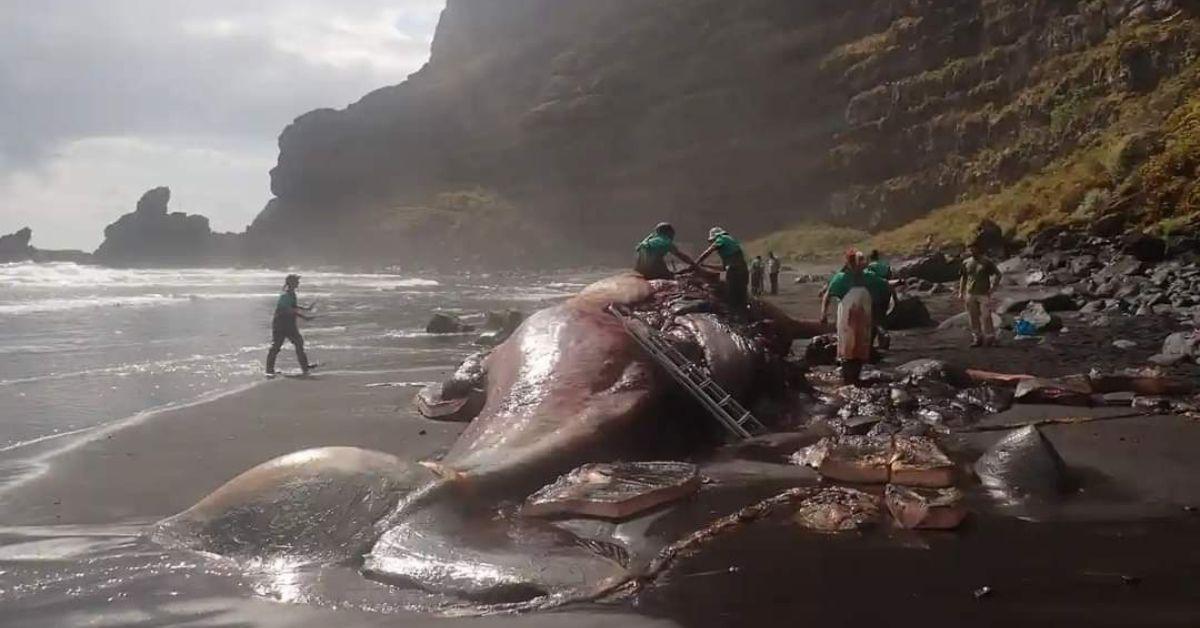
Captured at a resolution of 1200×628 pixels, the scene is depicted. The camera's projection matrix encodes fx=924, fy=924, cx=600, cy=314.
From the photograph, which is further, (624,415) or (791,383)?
(791,383)

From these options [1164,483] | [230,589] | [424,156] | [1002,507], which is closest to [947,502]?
[1002,507]

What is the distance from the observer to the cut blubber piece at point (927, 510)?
458 cm

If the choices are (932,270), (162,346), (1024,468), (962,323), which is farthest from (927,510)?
(932,270)

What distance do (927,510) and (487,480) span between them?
7.40 feet

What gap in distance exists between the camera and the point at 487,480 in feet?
16.2

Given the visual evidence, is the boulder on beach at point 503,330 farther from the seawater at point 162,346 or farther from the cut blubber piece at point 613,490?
the cut blubber piece at point 613,490

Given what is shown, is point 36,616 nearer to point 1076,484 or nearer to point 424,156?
point 1076,484

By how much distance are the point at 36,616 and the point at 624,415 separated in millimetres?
3457

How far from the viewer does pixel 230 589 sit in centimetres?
399

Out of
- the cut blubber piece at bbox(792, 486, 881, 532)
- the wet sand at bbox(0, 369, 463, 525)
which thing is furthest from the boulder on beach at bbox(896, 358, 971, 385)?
the wet sand at bbox(0, 369, 463, 525)

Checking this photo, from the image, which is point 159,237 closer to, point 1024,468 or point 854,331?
point 854,331

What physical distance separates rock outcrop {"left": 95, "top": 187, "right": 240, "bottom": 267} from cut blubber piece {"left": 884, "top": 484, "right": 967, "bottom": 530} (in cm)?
10318

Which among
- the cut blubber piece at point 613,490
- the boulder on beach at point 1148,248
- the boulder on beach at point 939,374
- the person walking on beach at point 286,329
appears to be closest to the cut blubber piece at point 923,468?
the cut blubber piece at point 613,490

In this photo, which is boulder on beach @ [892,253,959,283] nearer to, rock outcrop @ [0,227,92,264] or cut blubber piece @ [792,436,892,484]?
cut blubber piece @ [792,436,892,484]
